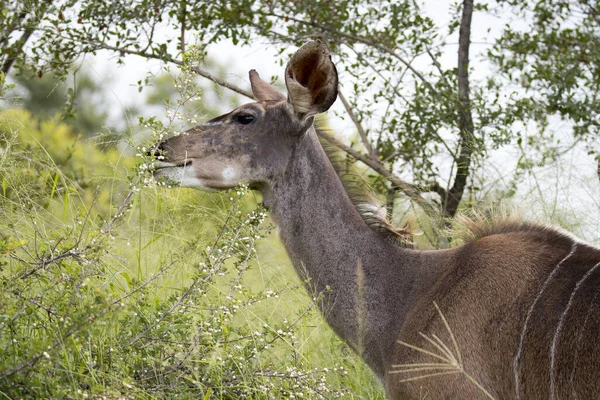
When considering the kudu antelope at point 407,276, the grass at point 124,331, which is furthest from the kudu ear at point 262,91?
the grass at point 124,331

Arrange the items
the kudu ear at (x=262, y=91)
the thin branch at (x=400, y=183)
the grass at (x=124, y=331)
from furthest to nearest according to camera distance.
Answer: the thin branch at (x=400, y=183) → the kudu ear at (x=262, y=91) → the grass at (x=124, y=331)

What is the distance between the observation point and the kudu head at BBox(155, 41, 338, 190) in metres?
4.14

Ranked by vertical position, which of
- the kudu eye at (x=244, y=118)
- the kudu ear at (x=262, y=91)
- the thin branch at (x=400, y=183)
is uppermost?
the kudu ear at (x=262, y=91)

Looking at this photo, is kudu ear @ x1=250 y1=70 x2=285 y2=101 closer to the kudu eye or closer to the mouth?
the kudu eye

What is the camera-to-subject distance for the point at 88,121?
2370cm

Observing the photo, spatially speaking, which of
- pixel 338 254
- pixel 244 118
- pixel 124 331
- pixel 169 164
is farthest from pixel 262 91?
pixel 124 331

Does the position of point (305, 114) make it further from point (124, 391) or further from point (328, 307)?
point (124, 391)

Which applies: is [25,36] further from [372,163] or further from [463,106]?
[463,106]

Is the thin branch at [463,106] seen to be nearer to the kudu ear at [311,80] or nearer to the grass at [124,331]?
the kudu ear at [311,80]

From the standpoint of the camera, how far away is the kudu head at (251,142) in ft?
13.6

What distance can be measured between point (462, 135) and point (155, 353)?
3.24m

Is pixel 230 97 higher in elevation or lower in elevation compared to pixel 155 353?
higher

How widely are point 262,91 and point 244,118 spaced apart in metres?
0.55

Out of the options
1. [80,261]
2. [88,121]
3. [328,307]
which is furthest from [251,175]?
[88,121]
